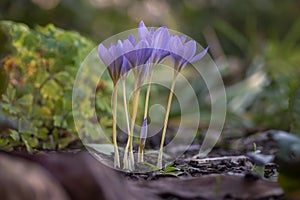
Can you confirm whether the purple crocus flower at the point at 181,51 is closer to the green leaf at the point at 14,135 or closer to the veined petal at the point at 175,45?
the veined petal at the point at 175,45

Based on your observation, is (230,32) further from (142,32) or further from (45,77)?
(142,32)

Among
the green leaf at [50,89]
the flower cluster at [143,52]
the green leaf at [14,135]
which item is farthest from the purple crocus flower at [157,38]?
the green leaf at [50,89]

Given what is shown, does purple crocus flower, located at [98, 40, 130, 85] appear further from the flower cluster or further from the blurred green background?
the blurred green background

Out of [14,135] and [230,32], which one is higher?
[230,32]

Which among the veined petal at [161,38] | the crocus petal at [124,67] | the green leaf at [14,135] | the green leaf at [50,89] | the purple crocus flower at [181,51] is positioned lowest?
the green leaf at [14,135]

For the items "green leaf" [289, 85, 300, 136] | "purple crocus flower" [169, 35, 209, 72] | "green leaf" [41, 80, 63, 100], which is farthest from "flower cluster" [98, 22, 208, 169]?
"green leaf" [41, 80, 63, 100]

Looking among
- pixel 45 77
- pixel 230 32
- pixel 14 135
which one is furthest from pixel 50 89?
pixel 230 32
